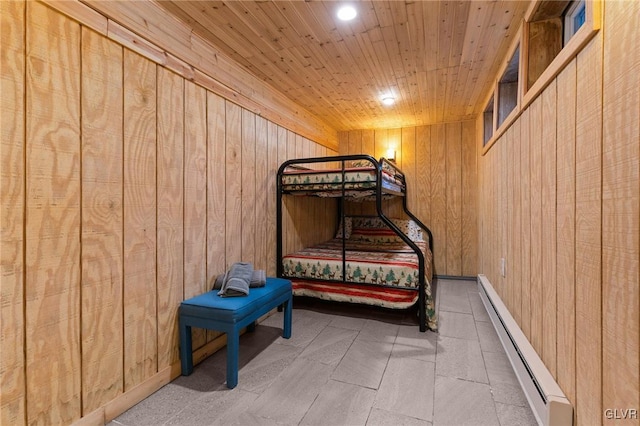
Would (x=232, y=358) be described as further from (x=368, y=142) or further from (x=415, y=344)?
(x=368, y=142)

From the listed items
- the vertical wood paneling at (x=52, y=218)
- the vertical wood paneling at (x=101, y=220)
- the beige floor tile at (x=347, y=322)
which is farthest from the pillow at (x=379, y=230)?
the vertical wood paneling at (x=52, y=218)

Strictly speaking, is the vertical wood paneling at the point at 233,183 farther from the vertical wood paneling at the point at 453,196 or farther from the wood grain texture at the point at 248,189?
the vertical wood paneling at the point at 453,196

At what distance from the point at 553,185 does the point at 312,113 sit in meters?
2.72

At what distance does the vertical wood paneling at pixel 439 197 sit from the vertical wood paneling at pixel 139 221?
3403mm

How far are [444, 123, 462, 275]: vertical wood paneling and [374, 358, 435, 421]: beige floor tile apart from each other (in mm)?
2350

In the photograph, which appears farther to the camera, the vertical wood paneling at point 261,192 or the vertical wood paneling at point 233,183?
the vertical wood paneling at point 261,192

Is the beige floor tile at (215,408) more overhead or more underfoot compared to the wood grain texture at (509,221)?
more underfoot

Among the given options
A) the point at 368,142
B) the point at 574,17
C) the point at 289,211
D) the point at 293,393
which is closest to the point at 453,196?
the point at 368,142

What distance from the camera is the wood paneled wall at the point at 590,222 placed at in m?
0.79

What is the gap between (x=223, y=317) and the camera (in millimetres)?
1562

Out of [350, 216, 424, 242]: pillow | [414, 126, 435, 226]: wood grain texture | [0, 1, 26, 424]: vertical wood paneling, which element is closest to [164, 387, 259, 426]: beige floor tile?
[0, 1, 26, 424]: vertical wood paneling

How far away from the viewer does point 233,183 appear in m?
2.16

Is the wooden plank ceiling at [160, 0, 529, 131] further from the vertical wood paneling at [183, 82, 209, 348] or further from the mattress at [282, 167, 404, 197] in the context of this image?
the mattress at [282, 167, 404, 197]

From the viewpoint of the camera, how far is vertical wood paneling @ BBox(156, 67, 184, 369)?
158 centimetres
